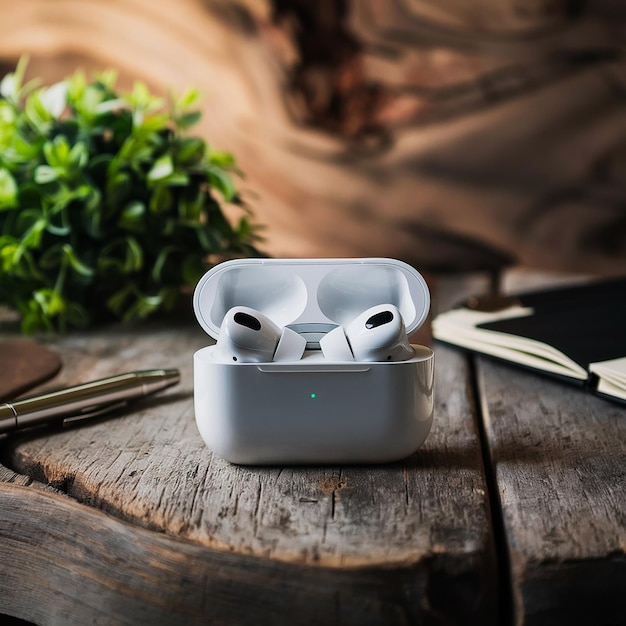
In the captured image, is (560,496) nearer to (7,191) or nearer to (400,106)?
(7,191)

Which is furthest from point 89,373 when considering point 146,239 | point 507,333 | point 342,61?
point 342,61

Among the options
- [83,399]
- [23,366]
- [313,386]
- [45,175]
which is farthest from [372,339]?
[45,175]

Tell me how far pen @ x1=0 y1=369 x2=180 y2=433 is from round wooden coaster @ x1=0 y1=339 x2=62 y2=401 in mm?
78

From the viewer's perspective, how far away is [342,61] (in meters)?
1.23

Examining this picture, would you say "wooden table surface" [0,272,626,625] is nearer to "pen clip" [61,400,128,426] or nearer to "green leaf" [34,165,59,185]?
"pen clip" [61,400,128,426]

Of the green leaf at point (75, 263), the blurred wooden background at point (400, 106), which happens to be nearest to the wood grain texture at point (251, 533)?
the green leaf at point (75, 263)

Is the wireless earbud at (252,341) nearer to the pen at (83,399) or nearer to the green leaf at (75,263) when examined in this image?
the pen at (83,399)

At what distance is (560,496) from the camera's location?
470 millimetres

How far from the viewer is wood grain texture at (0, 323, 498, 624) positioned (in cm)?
39

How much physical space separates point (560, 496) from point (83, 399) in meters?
0.36

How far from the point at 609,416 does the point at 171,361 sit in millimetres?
414

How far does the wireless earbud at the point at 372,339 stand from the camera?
→ 477 millimetres

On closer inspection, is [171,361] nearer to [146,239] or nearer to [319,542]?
[146,239]

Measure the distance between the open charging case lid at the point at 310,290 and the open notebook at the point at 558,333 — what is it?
0.20 metres
